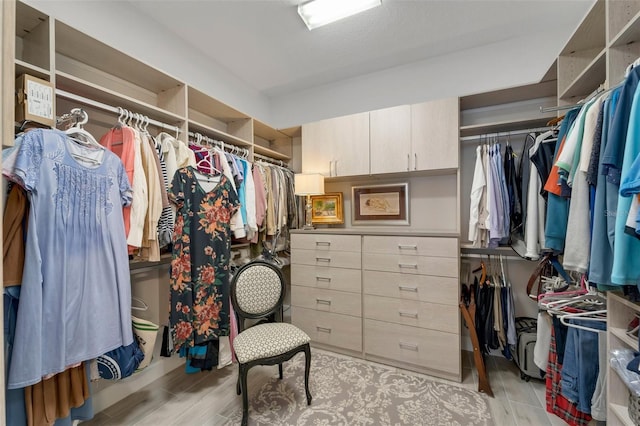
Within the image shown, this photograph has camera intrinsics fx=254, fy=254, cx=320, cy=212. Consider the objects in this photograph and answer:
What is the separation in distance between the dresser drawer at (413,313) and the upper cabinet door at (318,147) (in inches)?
51.5

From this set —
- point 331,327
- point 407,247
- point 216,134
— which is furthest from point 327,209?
point 216,134

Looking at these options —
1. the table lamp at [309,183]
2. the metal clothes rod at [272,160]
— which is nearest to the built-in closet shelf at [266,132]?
the metal clothes rod at [272,160]

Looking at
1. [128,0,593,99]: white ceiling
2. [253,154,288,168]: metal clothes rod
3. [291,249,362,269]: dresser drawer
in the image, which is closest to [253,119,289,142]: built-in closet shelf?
[253,154,288,168]: metal clothes rod

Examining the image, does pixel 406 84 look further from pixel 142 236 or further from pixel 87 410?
pixel 87 410

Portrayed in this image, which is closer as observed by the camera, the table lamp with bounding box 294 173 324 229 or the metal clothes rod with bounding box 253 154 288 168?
the table lamp with bounding box 294 173 324 229

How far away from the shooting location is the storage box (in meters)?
1.17

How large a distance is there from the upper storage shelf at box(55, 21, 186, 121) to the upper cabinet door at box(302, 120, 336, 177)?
1175mm

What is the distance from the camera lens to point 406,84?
2611 mm

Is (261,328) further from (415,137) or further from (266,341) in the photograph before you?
(415,137)

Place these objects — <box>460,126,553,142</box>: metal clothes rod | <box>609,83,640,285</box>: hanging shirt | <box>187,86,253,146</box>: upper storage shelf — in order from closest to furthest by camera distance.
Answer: <box>609,83,640,285</box>: hanging shirt
<box>460,126,553,142</box>: metal clothes rod
<box>187,86,253,146</box>: upper storage shelf

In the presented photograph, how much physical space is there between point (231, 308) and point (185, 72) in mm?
2109

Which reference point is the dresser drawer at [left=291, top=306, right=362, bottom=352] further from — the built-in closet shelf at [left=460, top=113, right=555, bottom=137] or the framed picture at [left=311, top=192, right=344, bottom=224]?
the built-in closet shelf at [left=460, top=113, right=555, bottom=137]

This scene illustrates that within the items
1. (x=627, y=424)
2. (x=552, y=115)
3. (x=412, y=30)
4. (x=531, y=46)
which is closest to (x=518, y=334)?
(x=627, y=424)

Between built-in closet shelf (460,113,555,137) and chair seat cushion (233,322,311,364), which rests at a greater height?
built-in closet shelf (460,113,555,137)
